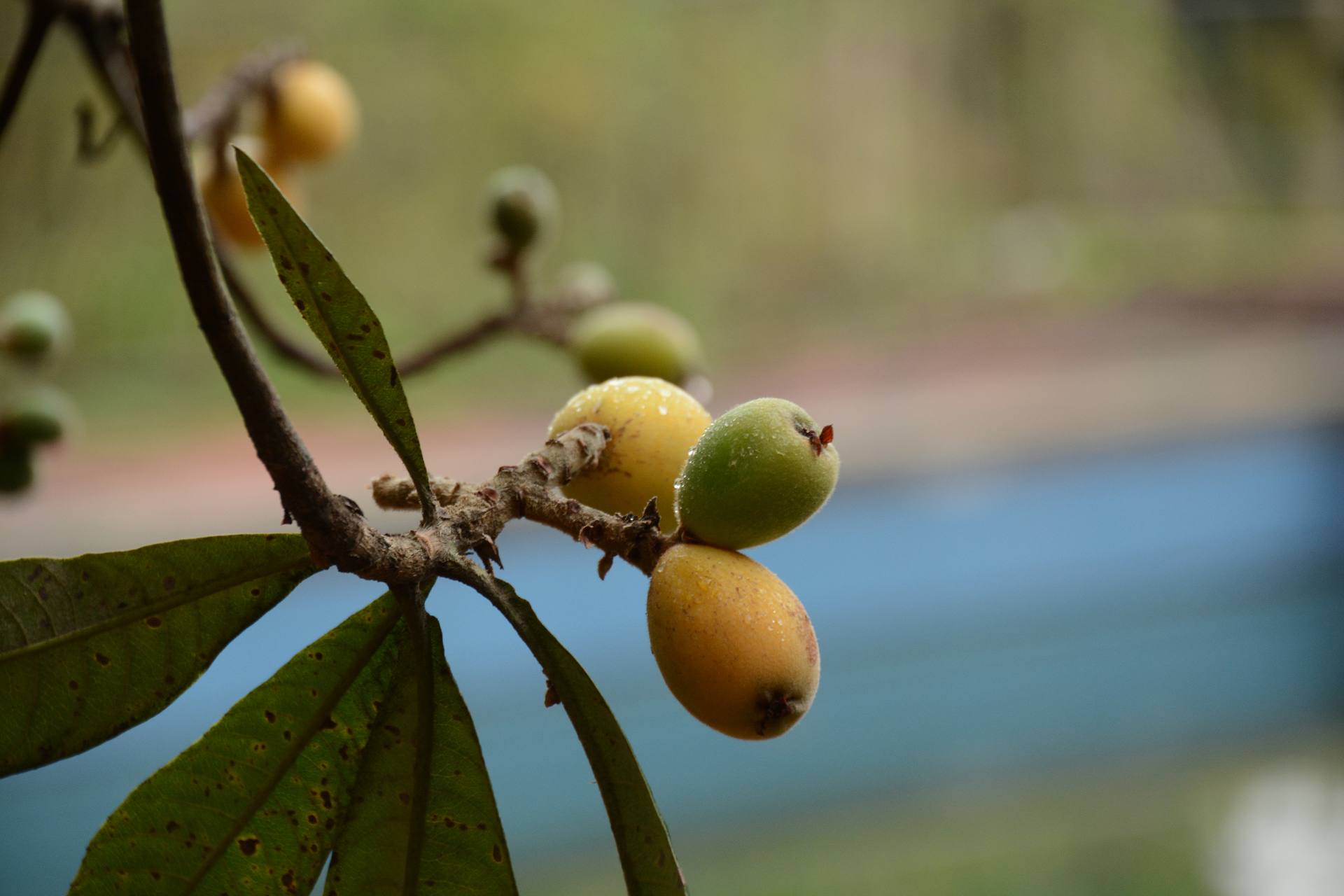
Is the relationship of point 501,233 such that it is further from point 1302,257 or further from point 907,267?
point 1302,257

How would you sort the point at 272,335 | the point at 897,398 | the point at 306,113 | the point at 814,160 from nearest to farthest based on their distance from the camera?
the point at 272,335, the point at 306,113, the point at 897,398, the point at 814,160

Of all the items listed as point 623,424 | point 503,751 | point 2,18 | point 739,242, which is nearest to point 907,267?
point 739,242

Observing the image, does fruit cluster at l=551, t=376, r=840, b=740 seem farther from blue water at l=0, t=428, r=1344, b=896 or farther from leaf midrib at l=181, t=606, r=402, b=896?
blue water at l=0, t=428, r=1344, b=896

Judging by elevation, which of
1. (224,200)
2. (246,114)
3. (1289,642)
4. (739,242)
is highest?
(739,242)

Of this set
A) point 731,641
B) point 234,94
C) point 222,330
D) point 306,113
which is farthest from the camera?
point 306,113

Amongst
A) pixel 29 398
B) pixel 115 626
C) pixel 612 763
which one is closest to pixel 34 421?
pixel 29 398

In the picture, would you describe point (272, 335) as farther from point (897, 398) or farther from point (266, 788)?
point (897, 398)
